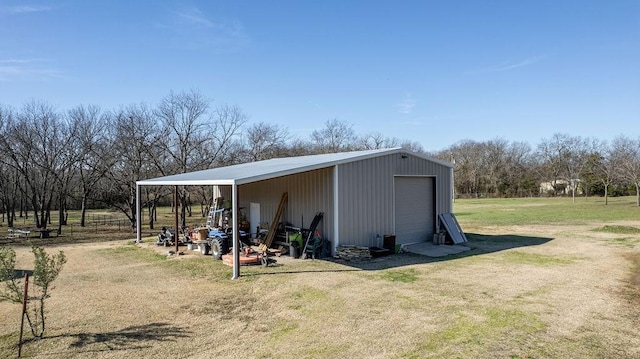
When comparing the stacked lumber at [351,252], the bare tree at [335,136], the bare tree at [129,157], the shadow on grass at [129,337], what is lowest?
the shadow on grass at [129,337]

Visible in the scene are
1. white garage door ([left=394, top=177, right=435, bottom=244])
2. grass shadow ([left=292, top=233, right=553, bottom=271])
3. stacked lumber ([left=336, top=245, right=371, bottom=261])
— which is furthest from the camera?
white garage door ([left=394, top=177, right=435, bottom=244])

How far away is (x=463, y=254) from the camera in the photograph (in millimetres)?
11164

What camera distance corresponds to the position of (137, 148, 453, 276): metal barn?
35.1ft

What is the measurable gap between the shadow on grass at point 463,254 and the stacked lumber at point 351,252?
174mm

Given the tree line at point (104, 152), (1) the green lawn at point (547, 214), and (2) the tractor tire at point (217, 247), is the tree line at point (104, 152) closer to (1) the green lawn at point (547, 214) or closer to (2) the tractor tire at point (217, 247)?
(2) the tractor tire at point (217, 247)

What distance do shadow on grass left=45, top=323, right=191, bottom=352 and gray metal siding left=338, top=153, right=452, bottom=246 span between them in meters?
5.86

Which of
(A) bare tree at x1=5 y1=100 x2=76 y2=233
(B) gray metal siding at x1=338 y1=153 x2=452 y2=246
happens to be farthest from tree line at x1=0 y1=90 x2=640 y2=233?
(B) gray metal siding at x1=338 y1=153 x2=452 y2=246

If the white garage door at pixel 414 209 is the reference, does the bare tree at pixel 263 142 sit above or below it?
above

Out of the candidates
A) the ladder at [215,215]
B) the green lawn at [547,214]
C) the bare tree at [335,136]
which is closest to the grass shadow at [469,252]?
the green lawn at [547,214]

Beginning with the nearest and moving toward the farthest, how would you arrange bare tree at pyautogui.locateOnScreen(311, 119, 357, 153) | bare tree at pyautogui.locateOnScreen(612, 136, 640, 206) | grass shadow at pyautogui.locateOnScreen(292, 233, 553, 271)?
grass shadow at pyautogui.locateOnScreen(292, 233, 553, 271)
bare tree at pyautogui.locateOnScreen(612, 136, 640, 206)
bare tree at pyautogui.locateOnScreen(311, 119, 357, 153)

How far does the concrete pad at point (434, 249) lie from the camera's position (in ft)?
36.9

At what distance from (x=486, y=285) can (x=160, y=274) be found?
7118mm

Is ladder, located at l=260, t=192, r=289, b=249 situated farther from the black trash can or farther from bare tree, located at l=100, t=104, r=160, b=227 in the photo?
bare tree, located at l=100, t=104, r=160, b=227

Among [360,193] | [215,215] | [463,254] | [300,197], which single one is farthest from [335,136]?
[463,254]
